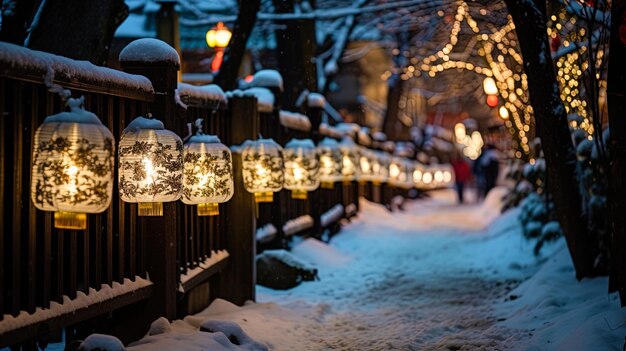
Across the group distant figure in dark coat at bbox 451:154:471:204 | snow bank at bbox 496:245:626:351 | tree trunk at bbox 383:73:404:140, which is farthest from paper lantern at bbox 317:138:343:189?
distant figure in dark coat at bbox 451:154:471:204

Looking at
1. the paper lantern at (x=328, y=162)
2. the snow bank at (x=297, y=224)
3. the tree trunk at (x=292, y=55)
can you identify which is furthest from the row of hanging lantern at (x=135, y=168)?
the tree trunk at (x=292, y=55)

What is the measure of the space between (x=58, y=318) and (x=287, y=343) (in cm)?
286

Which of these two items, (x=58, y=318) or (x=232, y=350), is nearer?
(x=58, y=318)

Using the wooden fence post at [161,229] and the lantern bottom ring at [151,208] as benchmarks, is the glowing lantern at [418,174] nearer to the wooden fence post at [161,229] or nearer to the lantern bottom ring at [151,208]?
the wooden fence post at [161,229]

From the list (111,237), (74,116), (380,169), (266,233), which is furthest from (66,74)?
(380,169)

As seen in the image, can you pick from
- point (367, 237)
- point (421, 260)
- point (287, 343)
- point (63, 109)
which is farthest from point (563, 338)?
point (367, 237)

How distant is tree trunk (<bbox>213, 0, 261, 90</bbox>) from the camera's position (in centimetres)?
1194

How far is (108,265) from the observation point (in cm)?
540

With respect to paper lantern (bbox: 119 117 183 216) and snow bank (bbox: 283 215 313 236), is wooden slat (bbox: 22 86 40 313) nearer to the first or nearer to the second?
paper lantern (bbox: 119 117 183 216)

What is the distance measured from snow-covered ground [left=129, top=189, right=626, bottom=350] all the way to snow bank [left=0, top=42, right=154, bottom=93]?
1902 mm

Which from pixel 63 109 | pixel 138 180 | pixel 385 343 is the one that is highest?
pixel 63 109

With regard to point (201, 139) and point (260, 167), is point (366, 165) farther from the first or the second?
point (201, 139)

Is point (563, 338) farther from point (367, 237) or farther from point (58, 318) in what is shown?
point (367, 237)

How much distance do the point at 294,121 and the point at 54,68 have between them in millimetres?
7792
